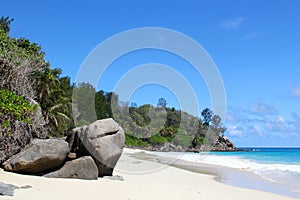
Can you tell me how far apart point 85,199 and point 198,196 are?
3524 mm

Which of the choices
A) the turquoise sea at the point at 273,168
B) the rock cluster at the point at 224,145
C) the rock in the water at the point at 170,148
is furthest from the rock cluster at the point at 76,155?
the rock cluster at the point at 224,145

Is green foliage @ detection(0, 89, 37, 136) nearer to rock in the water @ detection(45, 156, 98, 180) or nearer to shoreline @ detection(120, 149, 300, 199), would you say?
rock in the water @ detection(45, 156, 98, 180)

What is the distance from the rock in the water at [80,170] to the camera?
11.0 m

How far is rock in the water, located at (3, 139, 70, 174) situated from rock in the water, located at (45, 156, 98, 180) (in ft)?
1.17

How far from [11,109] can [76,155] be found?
2562 millimetres

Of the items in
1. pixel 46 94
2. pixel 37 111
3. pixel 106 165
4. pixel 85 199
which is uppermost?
pixel 46 94

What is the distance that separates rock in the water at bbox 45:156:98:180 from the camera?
1096 centimetres

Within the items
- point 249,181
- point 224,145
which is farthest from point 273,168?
point 224,145

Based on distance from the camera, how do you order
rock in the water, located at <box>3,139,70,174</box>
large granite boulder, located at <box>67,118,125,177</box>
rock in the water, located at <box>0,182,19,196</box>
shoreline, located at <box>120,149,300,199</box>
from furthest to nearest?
1. shoreline, located at <box>120,149,300,199</box>
2. large granite boulder, located at <box>67,118,125,177</box>
3. rock in the water, located at <box>3,139,70,174</box>
4. rock in the water, located at <box>0,182,19,196</box>

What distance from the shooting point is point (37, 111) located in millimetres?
12977

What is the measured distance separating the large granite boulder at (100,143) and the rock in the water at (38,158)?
0.70 metres

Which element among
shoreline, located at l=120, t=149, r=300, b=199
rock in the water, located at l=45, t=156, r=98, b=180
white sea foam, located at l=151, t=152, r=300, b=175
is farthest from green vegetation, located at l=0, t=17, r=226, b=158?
white sea foam, located at l=151, t=152, r=300, b=175

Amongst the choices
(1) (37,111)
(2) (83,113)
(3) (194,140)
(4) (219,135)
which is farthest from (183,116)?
(1) (37,111)

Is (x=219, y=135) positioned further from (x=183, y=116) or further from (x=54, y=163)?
(x=54, y=163)
